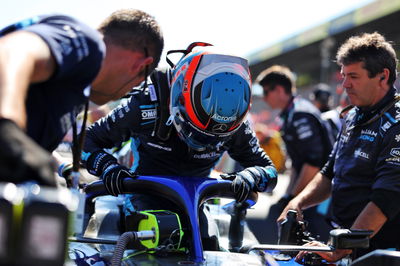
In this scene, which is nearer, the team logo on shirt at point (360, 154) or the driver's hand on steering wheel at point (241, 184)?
the driver's hand on steering wheel at point (241, 184)

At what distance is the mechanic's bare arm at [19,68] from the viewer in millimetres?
1299

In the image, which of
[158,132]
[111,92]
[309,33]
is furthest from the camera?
[309,33]

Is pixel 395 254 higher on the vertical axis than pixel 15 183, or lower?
lower

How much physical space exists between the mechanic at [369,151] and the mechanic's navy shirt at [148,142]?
0.60m

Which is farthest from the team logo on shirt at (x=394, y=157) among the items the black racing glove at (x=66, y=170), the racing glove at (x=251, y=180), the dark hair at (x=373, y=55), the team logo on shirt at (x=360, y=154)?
the black racing glove at (x=66, y=170)

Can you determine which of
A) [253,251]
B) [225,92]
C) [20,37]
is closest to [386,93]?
[225,92]

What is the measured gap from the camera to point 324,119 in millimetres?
6027

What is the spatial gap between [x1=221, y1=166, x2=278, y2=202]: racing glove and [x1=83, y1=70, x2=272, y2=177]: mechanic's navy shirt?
0.29 metres

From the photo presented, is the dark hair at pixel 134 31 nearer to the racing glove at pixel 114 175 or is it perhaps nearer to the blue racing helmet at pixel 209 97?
the blue racing helmet at pixel 209 97

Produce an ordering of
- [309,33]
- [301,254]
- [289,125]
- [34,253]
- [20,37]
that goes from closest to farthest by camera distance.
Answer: [34,253]
[20,37]
[301,254]
[289,125]
[309,33]

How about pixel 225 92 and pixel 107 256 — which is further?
pixel 225 92

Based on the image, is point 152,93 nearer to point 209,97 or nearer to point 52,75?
point 209,97

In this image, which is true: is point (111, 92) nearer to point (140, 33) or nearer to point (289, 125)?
point (140, 33)

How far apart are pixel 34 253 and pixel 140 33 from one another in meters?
1.54
